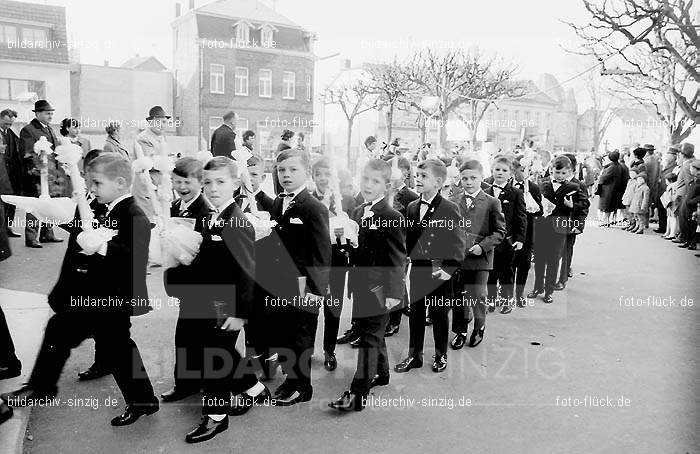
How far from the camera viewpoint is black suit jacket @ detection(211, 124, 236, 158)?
9484mm

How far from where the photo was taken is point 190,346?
13.6ft

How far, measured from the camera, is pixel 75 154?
13.6ft

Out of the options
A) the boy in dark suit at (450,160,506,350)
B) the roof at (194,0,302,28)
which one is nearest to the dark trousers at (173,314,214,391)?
the boy in dark suit at (450,160,506,350)

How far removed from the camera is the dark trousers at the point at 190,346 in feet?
13.3

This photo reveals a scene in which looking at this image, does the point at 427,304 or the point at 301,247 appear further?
the point at 427,304

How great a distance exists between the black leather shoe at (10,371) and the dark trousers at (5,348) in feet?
0.06

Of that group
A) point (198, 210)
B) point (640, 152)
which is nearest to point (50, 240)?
point (198, 210)

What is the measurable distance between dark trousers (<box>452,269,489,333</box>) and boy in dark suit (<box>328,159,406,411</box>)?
1.48m

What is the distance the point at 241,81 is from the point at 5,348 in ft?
112

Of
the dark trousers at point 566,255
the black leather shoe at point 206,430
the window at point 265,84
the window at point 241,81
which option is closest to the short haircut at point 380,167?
the black leather shoe at point 206,430

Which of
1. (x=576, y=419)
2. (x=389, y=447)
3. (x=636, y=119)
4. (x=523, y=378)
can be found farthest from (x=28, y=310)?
(x=636, y=119)

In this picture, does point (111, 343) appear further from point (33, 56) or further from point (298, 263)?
point (33, 56)

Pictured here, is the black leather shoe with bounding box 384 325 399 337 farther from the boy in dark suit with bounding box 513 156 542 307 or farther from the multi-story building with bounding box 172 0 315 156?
the multi-story building with bounding box 172 0 315 156

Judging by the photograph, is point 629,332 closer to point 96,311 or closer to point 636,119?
point 96,311
